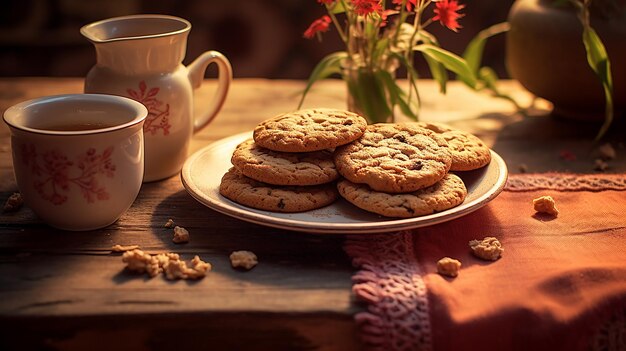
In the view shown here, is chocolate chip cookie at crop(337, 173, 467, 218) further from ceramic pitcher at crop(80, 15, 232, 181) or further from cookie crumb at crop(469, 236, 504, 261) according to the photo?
ceramic pitcher at crop(80, 15, 232, 181)

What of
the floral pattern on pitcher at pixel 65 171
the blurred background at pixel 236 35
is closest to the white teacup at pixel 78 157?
the floral pattern on pitcher at pixel 65 171

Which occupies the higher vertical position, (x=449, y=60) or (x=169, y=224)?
(x=449, y=60)

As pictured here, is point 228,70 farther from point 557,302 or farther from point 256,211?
point 557,302

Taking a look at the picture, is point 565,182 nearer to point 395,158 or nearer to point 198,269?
point 395,158

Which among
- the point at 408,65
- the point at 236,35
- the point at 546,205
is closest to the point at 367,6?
the point at 408,65

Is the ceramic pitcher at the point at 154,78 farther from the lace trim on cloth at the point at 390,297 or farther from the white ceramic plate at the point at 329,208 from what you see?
the lace trim on cloth at the point at 390,297
